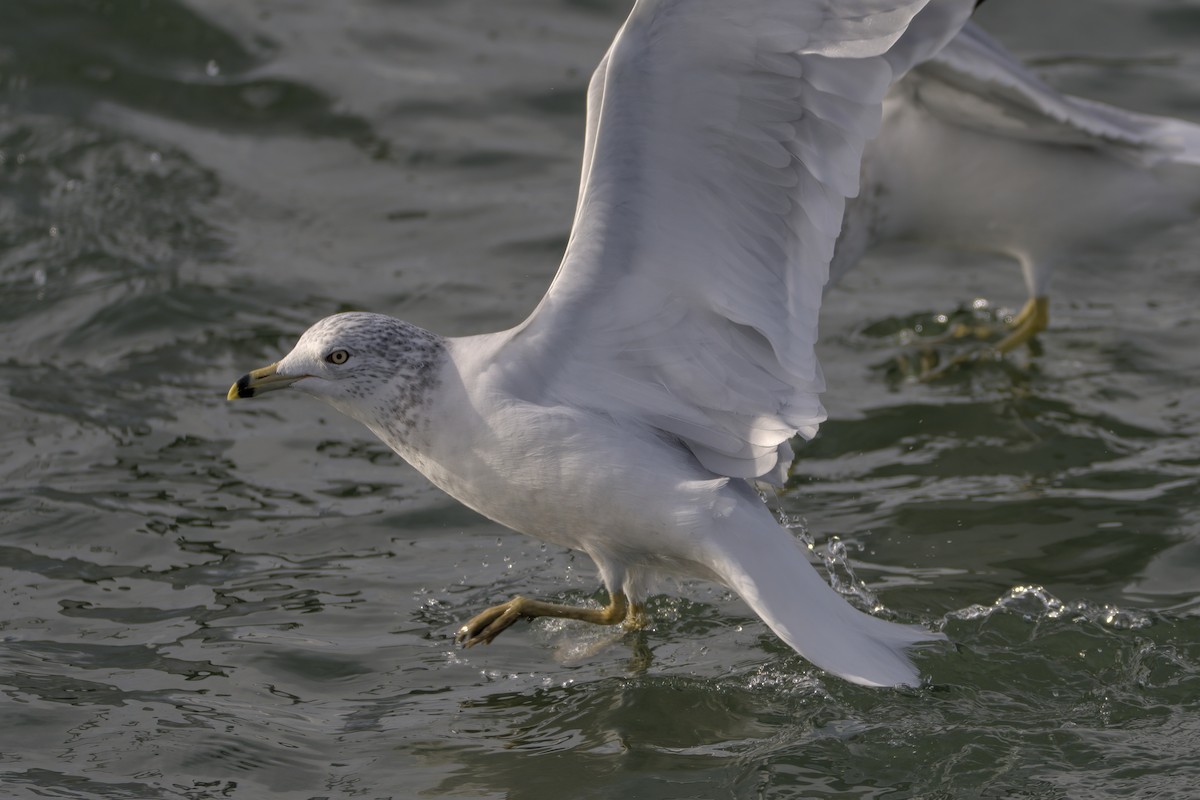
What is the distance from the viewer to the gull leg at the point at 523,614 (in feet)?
17.1

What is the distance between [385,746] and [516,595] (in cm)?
108

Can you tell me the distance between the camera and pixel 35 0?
36.2 ft

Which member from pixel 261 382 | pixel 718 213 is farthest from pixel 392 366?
pixel 718 213

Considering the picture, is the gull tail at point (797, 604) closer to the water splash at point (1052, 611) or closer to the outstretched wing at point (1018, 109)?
the water splash at point (1052, 611)

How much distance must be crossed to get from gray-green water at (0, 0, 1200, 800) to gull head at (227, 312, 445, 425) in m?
0.90

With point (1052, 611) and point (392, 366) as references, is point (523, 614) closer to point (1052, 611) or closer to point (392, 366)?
point (392, 366)

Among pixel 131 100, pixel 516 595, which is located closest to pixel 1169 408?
pixel 516 595

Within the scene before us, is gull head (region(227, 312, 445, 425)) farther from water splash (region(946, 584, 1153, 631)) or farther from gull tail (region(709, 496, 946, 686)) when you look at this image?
water splash (region(946, 584, 1153, 631))

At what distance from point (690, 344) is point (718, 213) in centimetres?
39

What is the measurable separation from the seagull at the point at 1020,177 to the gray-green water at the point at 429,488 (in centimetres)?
39

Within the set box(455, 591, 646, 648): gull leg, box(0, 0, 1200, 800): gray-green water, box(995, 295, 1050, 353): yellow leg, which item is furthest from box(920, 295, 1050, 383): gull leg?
box(455, 591, 646, 648): gull leg

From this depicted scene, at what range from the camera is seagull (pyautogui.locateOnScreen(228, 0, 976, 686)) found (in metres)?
4.52

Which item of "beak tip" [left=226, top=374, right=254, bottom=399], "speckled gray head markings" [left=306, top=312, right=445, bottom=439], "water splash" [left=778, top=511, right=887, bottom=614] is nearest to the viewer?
"speckled gray head markings" [left=306, top=312, right=445, bottom=439]

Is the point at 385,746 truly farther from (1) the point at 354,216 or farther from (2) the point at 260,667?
(1) the point at 354,216
